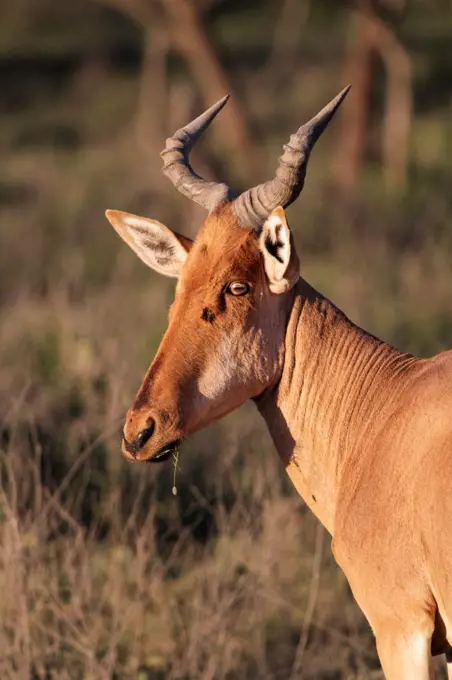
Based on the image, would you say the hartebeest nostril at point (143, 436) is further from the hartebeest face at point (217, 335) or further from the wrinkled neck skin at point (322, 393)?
the wrinkled neck skin at point (322, 393)

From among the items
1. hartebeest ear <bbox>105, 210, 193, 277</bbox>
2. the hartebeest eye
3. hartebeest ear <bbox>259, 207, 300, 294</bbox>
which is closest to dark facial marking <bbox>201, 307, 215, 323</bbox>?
the hartebeest eye

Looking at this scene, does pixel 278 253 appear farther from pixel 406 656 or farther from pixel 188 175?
pixel 406 656

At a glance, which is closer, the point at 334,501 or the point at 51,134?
the point at 334,501

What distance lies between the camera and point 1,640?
6.94m

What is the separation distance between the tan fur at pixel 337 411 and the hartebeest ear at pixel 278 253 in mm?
20

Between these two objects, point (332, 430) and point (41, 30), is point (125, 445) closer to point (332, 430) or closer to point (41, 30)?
point (332, 430)

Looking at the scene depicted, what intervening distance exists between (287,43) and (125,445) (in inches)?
1501

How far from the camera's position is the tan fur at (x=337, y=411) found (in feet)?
17.0

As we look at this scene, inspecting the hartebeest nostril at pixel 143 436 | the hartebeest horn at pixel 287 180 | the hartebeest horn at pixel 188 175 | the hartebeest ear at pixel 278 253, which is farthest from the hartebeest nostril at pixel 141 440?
the hartebeest horn at pixel 188 175

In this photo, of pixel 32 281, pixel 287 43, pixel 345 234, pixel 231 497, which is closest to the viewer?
pixel 231 497

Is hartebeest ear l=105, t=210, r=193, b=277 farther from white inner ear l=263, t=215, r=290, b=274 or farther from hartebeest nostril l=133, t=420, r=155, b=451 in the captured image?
hartebeest nostril l=133, t=420, r=155, b=451

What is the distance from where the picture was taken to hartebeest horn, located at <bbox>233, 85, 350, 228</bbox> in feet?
19.2

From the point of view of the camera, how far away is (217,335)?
5.80 m

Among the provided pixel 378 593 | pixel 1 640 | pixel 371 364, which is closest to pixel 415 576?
pixel 378 593
